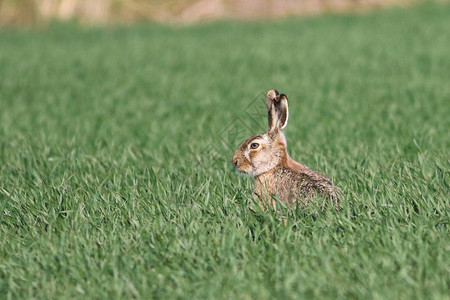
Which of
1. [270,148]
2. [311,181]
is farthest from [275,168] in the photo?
[311,181]

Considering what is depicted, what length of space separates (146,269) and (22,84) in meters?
8.90

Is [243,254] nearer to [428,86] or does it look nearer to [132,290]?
[132,290]

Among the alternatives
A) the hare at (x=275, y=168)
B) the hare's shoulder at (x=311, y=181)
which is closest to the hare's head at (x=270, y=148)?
the hare at (x=275, y=168)

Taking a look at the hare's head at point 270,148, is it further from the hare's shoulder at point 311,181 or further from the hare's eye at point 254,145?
the hare's shoulder at point 311,181

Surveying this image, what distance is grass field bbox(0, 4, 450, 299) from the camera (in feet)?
10.5

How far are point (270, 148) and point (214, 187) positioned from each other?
475 mm

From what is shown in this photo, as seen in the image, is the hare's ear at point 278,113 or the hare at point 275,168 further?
the hare's ear at point 278,113

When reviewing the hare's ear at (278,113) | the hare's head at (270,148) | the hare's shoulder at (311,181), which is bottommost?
the hare's shoulder at (311,181)

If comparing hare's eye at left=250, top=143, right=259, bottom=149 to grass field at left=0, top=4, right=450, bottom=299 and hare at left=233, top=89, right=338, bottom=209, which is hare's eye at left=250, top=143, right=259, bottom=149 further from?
grass field at left=0, top=4, right=450, bottom=299

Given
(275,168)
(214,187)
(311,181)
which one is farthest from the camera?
(214,187)

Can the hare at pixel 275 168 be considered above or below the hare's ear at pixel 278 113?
below

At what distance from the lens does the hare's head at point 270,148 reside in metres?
4.14

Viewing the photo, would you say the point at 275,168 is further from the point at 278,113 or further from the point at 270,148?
the point at 278,113

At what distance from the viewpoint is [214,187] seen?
430cm
